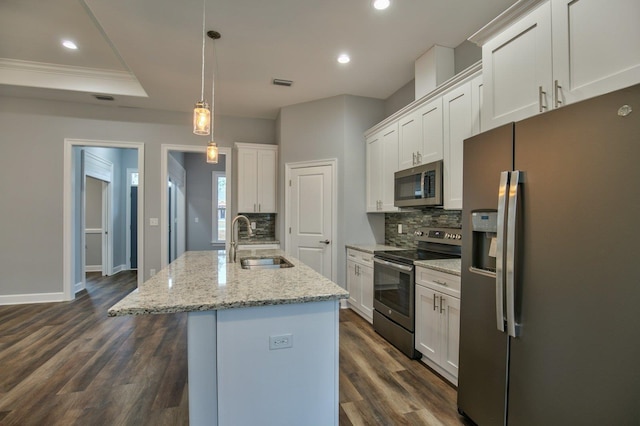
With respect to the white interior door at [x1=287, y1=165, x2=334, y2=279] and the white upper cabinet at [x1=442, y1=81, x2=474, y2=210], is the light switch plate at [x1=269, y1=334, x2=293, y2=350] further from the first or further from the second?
the white interior door at [x1=287, y1=165, x2=334, y2=279]

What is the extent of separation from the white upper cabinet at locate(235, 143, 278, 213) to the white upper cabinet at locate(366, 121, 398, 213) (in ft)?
5.24

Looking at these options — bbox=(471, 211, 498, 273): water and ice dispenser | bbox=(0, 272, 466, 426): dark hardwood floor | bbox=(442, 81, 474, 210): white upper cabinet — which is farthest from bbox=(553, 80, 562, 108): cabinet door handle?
bbox=(0, 272, 466, 426): dark hardwood floor

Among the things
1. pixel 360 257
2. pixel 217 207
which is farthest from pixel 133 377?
pixel 217 207

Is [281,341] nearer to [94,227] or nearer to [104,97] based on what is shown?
[104,97]

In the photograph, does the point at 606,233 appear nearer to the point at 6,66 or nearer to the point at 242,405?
the point at 242,405

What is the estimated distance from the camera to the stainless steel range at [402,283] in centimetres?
264

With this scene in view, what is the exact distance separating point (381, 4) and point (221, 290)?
2.45 meters

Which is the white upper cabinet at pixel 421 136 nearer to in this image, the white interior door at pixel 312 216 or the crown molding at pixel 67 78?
the white interior door at pixel 312 216

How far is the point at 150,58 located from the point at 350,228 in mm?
3087

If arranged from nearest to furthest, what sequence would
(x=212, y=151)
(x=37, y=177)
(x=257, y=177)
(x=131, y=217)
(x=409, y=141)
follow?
(x=212, y=151) < (x=409, y=141) < (x=37, y=177) < (x=257, y=177) < (x=131, y=217)

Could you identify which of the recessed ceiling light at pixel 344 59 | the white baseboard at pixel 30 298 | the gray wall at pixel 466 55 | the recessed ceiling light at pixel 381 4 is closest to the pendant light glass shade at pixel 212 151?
the recessed ceiling light at pixel 344 59

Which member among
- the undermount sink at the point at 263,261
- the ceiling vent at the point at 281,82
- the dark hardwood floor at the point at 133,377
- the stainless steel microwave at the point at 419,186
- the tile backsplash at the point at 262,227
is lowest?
the dark hardwood floor at the point at 133,377

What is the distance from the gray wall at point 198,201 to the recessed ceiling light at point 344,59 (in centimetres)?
471

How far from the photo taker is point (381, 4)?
237 cm
